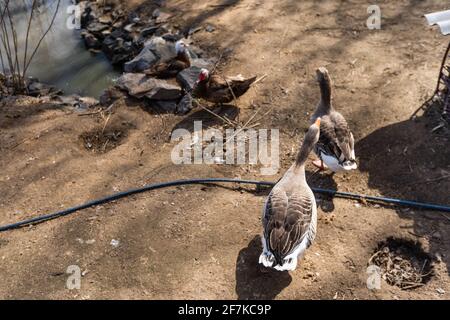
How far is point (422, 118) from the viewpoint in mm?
5855

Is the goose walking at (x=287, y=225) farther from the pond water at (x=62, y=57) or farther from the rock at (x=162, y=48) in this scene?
the pond water at (x=62, y=57)

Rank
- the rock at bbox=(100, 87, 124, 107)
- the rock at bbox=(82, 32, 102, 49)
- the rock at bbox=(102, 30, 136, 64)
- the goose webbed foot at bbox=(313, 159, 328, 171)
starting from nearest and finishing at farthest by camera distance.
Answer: the goose webbed foot at bbox=(313, 159, 328, 171), the rock at bbox=(100, 87, 124, 107), the rock at bbox=(102, 30, 136, 64), the rock at bbox=(82, 32, 102, 49)

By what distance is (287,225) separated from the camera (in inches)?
163

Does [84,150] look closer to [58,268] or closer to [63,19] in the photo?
[58,268]

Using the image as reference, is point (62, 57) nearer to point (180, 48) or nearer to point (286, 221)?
point (180, 48)

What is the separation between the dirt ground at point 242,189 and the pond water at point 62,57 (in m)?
1.53

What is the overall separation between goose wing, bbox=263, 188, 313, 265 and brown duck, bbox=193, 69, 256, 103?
242 centimetres

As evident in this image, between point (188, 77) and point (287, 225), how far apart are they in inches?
143

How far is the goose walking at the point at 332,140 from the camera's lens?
4988 millimetres

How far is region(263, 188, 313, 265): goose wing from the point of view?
4.04m

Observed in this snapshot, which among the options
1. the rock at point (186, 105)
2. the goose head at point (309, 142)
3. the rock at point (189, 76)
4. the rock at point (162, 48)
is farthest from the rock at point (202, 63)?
the goose head at point (309, 142)

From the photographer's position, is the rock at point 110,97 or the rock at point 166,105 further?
the rock at point 110,97

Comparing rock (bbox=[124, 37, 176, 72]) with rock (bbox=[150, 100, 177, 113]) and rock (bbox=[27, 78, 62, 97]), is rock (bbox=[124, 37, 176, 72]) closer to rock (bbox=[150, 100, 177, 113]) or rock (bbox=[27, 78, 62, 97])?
rock (bbox=[150, 100, 177, 113])

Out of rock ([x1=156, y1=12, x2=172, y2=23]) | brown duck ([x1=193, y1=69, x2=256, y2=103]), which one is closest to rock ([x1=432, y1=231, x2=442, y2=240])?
brown duck ([x1=193, y1=69, x2=256, y2=103])
